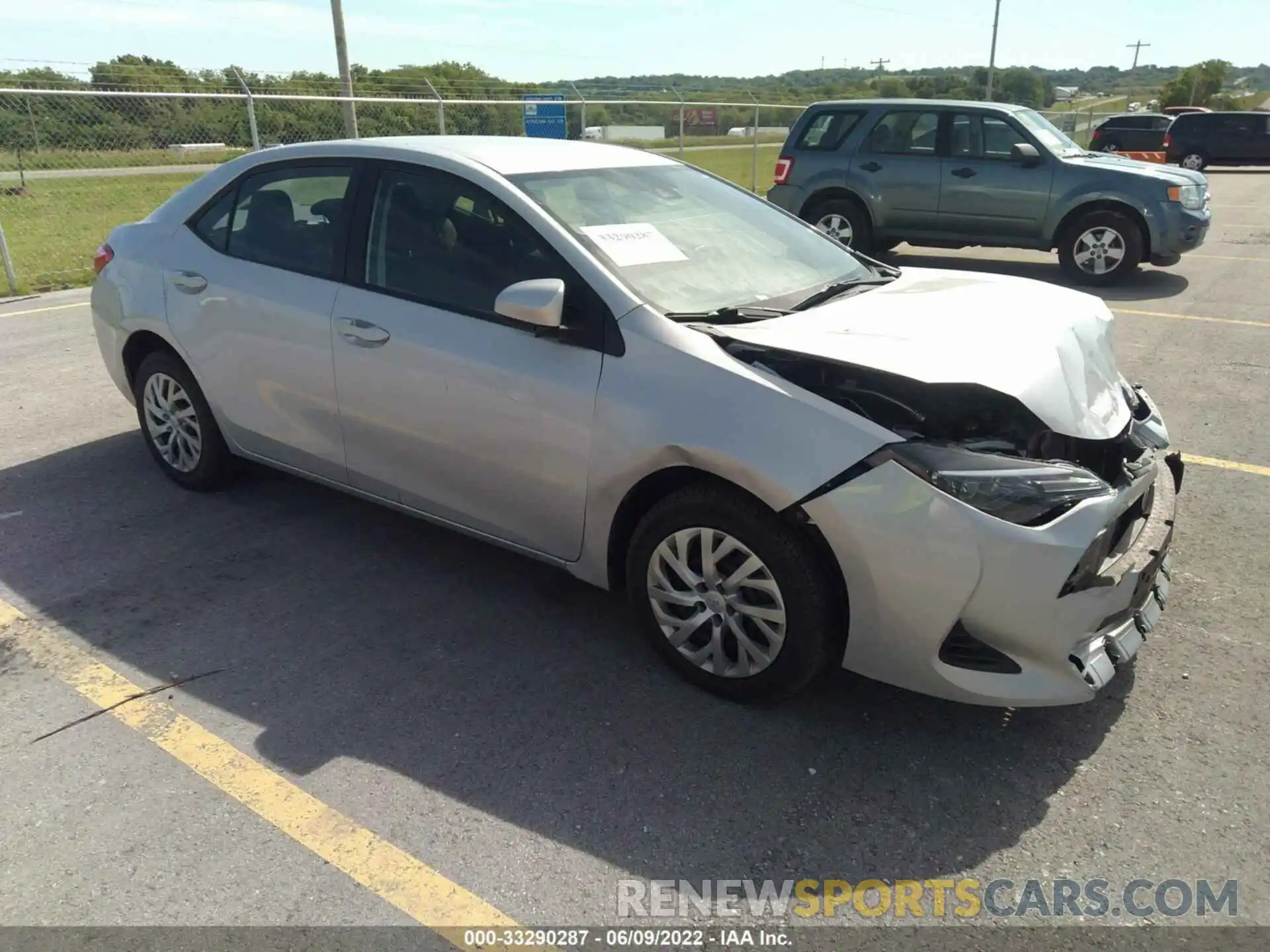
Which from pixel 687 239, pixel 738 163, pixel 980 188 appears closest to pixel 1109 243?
pixel 980 188

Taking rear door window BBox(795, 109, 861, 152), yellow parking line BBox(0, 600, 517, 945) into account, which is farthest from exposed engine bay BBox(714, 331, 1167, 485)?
rear door window BBox(795, 109, 861, 152)

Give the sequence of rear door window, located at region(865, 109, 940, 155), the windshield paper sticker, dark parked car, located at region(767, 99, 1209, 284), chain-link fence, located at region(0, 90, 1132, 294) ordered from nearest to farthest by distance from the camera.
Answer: the windshield paper sticker, dark parked car, located at region(767, 99, 1209, 284), rear door window, located at region(865, 109, 940, 155), chain-link fence, located at region(0, 90, 1132, 294)

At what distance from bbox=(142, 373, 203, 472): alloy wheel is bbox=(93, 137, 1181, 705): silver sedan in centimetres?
26

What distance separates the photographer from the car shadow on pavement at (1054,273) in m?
9.90

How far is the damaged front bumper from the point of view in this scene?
2.57 m

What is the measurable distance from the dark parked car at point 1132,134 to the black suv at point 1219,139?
1.55 m

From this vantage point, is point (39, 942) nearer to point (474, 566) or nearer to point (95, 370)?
point (474, 566)

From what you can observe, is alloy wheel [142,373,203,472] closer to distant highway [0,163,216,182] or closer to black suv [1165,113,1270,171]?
distant highway [0,163,216,182]

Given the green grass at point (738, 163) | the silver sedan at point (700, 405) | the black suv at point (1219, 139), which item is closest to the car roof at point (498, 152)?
the silver sedan at point (700, 405)

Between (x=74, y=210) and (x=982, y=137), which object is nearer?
(x=982, y=137)

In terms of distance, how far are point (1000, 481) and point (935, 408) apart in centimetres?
34

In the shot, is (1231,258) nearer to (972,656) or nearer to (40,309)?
(972,656)

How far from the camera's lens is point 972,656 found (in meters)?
2.71

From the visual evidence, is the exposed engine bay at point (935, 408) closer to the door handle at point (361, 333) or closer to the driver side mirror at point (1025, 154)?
the door handle at point (361, 333)
